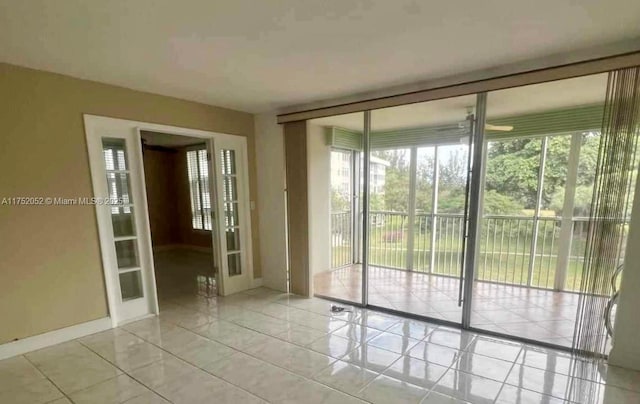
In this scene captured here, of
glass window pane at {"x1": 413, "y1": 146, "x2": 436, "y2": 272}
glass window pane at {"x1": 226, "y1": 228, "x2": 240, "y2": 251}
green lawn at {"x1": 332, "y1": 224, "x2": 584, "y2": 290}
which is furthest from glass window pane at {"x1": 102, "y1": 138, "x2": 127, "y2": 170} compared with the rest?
glass window pane at {"x1": 413, "y1": 146, "x2": 436, "y2": 272}

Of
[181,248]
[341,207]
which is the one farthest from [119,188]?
[181,248]

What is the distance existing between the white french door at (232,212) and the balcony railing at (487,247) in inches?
62.9

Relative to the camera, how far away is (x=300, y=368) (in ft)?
7.47

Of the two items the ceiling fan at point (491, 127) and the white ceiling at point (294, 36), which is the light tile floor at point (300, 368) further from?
the white ceiling at point (294, 36)

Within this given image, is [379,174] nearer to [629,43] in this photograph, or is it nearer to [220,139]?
[220,139]

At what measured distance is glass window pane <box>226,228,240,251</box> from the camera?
399cm

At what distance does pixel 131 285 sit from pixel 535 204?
5075mm

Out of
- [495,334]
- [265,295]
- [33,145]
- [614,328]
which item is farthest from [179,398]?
[614,328]

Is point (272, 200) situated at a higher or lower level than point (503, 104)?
lower

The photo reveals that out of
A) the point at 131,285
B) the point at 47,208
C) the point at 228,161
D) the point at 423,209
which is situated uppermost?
the point at 228,161

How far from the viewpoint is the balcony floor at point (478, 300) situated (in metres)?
2.93

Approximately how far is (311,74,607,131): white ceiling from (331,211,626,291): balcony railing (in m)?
1.47

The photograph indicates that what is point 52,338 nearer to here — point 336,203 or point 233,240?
point 233,240

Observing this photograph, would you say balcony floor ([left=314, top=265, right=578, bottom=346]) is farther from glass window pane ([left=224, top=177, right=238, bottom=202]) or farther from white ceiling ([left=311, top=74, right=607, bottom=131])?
white ceiling ([left=311, top=74, right=607, bottom=131])
